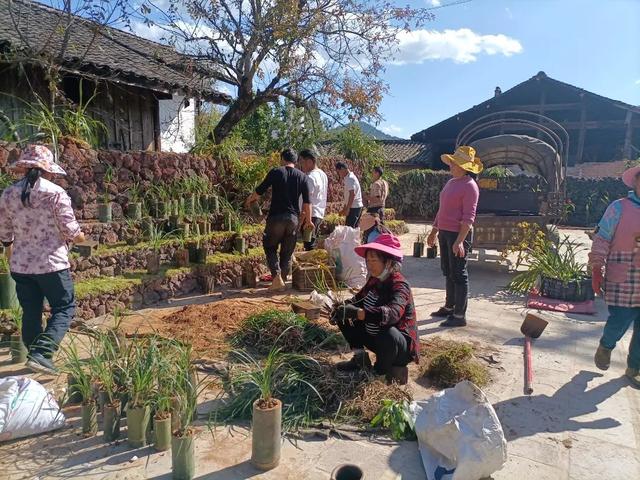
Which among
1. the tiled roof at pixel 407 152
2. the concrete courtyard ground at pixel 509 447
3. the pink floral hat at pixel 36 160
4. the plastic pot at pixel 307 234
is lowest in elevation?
the concrete courtyard ground at pixel 509 447

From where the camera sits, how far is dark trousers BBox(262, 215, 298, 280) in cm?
589

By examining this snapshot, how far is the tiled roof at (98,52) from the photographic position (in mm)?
6883

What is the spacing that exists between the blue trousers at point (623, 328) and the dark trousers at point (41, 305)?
13.8 ft

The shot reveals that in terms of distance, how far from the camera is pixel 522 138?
26.8 feet

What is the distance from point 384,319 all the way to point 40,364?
253 centimetres

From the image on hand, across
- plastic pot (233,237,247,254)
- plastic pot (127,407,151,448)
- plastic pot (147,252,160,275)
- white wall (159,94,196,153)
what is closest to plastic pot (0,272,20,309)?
plastic pot (147,252,160,275)

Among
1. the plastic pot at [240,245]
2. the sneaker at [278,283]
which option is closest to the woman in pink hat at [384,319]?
the sneaker at [278,283]

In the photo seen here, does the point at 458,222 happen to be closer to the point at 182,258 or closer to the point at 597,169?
the point at 182,258

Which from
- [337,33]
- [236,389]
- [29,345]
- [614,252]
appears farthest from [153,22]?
[614,252]

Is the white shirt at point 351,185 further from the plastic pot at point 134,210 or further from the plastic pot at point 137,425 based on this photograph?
the plastic pot at point 137,425

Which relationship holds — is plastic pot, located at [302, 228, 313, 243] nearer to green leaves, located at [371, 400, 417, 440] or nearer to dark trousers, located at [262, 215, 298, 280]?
dark trousers, located at [262, 215, 298, 280]

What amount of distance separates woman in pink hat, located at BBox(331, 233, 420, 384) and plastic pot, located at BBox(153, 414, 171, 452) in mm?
1327

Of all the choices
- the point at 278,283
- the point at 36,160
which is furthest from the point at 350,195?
the point at 36,160

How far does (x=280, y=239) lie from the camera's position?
19.8ft
